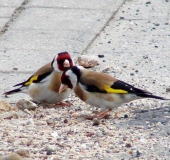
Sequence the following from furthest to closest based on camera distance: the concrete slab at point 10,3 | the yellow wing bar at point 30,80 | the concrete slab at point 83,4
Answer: the concrete slab at point 83,4, the concrete slab at point 10,3, the yellow wing bar at point 30,80

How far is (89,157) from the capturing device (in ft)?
17.1

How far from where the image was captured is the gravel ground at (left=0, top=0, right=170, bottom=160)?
17.5 feet

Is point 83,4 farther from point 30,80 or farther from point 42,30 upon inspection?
point 30,80

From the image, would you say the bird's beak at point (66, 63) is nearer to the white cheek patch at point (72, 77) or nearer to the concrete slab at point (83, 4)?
the white cheek patch at point (72, 77)

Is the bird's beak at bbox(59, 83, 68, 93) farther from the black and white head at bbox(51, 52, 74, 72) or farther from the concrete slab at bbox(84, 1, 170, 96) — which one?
the concrete slab at bbox(84, 1, 170, 96)

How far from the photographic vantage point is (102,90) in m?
6.25

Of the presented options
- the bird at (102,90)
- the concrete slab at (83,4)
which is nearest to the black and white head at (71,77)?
the bird at (102,90)

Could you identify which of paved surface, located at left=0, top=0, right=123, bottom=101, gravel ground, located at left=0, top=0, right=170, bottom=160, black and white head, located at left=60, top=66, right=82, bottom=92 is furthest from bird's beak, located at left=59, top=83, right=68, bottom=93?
paved surface, located at left=0, top=0, right=123, bottom=101

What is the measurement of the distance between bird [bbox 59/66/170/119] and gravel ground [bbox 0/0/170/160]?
0.13 metres

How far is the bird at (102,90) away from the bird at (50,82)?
234 mm

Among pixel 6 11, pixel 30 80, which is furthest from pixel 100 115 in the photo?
pixel 6 11

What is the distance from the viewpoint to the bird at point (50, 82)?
665 cm

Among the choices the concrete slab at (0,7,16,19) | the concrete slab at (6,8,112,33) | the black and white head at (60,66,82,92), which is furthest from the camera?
the concrete slab at (0,7,16,19)

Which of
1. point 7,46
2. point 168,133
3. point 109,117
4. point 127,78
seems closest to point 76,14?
point 7,46
